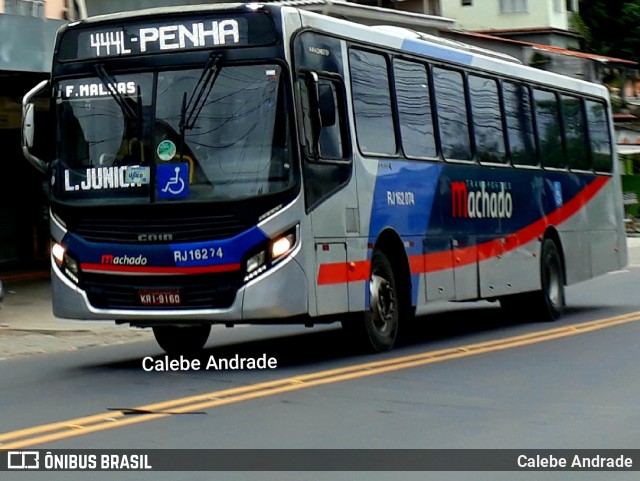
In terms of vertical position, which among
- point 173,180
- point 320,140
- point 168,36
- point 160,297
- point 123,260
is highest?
point 168,36

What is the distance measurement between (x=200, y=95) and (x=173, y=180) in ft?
2.54

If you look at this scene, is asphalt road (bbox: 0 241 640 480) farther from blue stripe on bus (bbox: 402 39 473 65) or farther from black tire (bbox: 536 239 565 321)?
blue stripe on bus (bbox: 402 39 473 65)

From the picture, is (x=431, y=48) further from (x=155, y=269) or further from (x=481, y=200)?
(x=155, y=269)

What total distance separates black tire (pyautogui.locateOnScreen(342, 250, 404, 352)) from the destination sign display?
2650 millimetres

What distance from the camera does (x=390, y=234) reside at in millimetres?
14156

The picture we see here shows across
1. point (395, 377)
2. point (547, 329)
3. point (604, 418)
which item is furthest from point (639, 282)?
point (604, 418)

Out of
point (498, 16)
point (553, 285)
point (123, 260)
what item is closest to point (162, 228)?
point (123, 260)

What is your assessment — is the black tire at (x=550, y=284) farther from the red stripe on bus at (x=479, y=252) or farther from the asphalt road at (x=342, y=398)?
the asphalt road at (x=342, y=398)

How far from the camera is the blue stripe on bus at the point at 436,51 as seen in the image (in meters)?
15.1

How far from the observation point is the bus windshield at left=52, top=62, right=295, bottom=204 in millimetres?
12203

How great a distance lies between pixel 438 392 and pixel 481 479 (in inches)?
136

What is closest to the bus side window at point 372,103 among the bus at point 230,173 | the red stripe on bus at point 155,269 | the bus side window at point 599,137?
the bus at point 230,173

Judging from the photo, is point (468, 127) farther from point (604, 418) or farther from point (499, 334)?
point (604, 418)

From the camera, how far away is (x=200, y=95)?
12.3 metres
